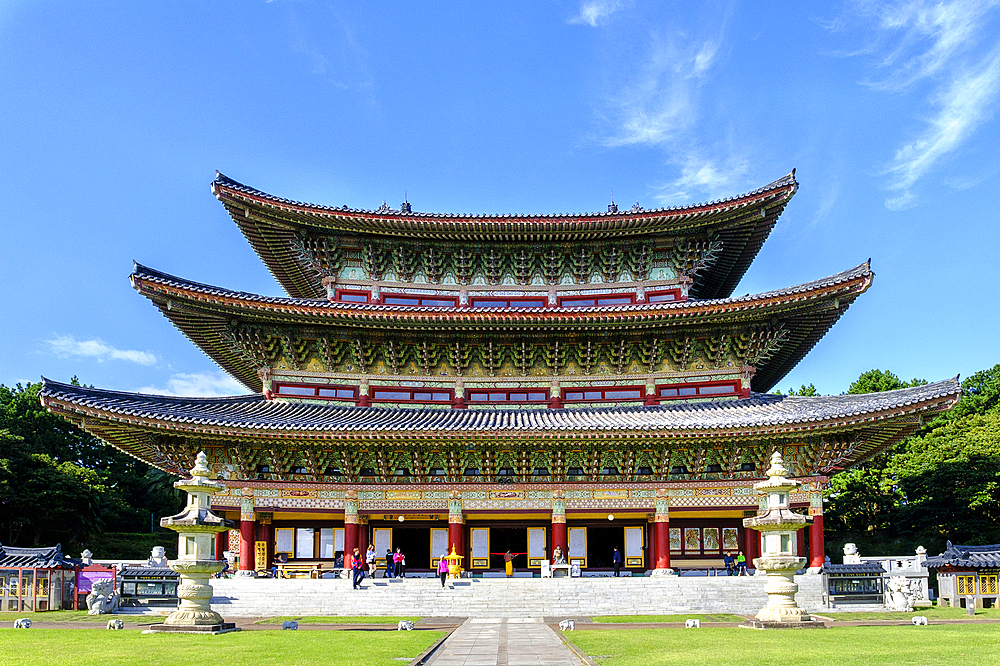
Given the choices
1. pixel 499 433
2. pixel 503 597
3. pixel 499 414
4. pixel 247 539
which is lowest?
pixel 503 597

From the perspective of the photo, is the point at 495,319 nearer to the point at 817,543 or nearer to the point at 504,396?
the point at 504,396

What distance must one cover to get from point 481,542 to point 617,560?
5.76 metres

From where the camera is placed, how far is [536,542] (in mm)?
32469

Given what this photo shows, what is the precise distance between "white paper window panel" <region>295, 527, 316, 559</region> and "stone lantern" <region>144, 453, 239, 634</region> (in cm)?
1088

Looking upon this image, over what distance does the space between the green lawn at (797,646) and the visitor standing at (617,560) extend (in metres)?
11.1

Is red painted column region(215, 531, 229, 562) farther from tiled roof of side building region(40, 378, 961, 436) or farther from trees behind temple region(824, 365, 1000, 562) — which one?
trees behind temple region(824, 365, 1000, 562)

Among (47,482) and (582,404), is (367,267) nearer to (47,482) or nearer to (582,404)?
(582,404)

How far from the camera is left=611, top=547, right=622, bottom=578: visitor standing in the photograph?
30.8 meters

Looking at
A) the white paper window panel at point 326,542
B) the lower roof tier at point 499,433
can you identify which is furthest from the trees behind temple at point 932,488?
the white paper window panel at point 326,542

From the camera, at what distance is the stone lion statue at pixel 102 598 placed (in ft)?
81.8

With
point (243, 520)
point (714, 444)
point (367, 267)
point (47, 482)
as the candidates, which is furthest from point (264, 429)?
point (47, 482)

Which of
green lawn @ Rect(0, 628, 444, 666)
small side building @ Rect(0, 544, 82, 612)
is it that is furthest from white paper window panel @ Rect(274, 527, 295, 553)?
green lawn @ Rect(0, 628, 444, 666)

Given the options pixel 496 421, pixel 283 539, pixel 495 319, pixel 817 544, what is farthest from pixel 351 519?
pixel 817 544

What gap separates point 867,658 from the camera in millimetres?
13547
